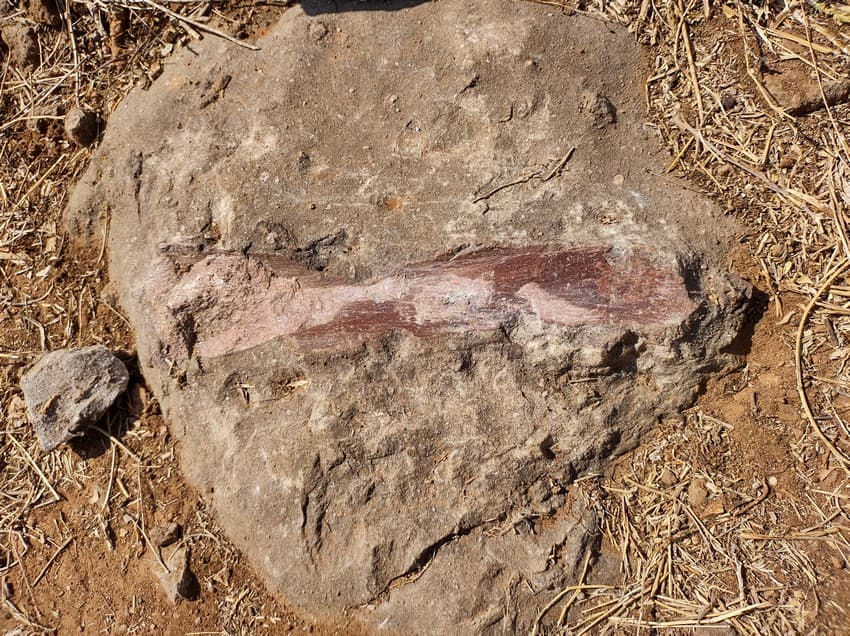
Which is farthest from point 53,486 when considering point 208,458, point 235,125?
point 235,125

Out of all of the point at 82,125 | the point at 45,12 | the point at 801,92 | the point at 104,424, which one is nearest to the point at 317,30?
the point at 82,125

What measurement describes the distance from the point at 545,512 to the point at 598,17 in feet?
8.70

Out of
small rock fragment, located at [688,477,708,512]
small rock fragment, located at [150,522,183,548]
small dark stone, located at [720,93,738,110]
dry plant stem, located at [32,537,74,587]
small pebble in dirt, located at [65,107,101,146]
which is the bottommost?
small rock fragment, located at [688,477,708,512]

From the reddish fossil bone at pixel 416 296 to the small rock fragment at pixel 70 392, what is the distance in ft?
1.86

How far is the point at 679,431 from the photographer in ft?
9.48

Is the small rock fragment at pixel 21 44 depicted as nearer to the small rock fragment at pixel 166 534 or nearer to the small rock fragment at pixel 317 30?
the small rock fragment at pixel 317 30

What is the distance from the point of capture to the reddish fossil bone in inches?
101

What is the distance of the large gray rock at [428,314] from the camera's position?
8.60 feet

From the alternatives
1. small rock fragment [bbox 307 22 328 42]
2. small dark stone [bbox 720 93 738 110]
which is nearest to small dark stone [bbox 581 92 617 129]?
small dark stone [bbox 720 93 738 110]

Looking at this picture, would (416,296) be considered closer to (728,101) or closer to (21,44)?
(728,101)

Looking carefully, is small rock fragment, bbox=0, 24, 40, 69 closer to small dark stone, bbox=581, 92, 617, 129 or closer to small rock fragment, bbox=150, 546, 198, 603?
small rock fragment, bbox=150, 546, 198, 603

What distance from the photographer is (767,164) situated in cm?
301

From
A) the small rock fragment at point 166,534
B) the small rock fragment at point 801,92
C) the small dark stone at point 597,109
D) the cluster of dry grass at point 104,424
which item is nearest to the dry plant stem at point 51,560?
the cluster of dry grass at point 104,424

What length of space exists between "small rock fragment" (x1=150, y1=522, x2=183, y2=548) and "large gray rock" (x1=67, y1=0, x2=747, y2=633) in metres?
0.28
